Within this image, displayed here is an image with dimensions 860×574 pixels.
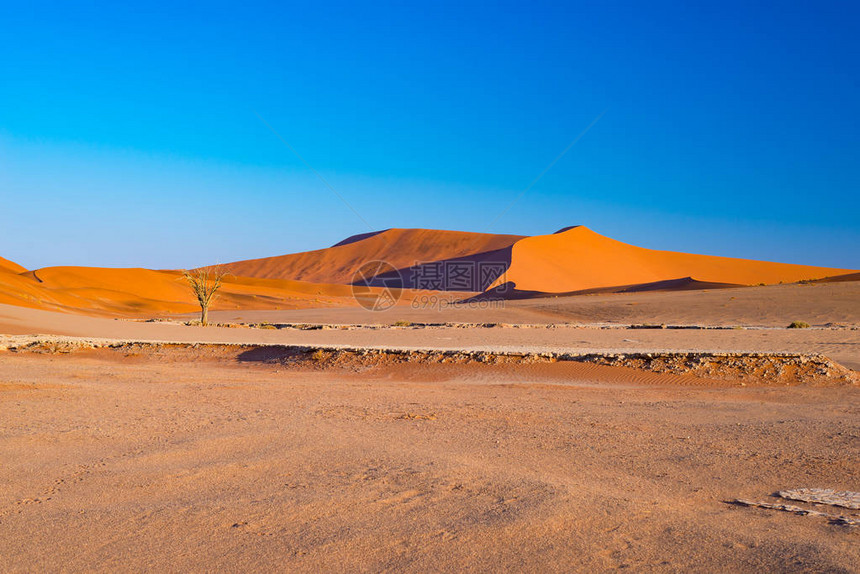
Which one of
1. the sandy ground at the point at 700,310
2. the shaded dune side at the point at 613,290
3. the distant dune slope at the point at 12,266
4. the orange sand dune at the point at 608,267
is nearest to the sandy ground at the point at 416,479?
the sandy ground at the point at 700,310

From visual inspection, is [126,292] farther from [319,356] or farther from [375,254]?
[375,254]

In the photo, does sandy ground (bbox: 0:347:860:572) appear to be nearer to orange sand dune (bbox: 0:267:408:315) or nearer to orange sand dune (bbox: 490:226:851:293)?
orange sand dune (bbox: 0:267:408:315)

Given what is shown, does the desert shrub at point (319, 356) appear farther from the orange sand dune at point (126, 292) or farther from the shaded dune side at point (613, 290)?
the shaded dune side at point (613, 290)

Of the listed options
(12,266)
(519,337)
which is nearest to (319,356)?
(519,337)

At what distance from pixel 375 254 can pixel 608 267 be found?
6799 cm

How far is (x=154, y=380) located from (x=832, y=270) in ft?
339

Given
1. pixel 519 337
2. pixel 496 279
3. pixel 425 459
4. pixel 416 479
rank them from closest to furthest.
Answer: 1. pixel 416 479
2. pixel 425 459
3. pixel 519 337
4. pixel 496 279

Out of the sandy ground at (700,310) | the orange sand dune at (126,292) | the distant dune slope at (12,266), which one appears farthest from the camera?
the distant dune slope at (12,266)

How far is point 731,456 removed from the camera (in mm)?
6398

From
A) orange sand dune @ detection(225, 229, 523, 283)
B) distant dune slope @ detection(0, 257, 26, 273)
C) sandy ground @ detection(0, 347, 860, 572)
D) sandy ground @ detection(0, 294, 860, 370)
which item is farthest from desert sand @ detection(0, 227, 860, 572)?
orange sand dune @ detection(225, 229, 523, 283)

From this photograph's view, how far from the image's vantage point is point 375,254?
140500 mm

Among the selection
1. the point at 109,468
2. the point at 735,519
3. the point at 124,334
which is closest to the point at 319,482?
the point at 109,468

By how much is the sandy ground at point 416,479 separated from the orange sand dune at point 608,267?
58855 mm

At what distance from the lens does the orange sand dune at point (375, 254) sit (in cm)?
12788
